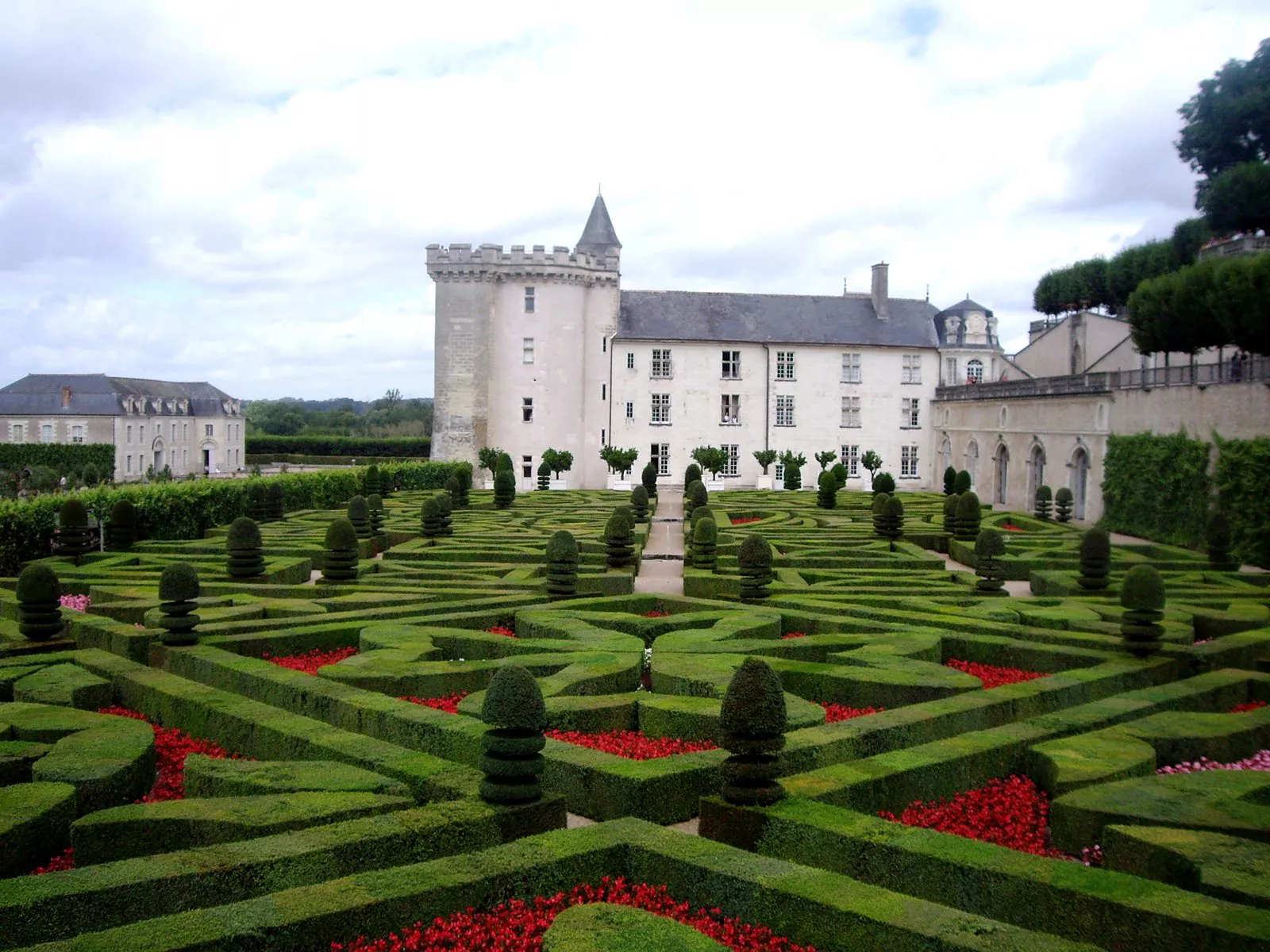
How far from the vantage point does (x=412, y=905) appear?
21.9 feet

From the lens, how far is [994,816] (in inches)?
353

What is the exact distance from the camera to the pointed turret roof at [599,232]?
178ft

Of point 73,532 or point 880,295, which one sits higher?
point 880,295

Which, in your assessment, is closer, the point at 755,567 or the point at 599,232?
the point at 755,567

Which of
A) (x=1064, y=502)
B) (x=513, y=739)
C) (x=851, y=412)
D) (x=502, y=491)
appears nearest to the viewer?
(x=513, y=739)

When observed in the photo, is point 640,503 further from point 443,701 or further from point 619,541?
point 443,701

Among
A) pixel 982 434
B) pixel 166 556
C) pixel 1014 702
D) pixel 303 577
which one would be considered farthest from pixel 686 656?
pixel 982 434

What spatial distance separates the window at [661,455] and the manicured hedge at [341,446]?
1751 centimetres

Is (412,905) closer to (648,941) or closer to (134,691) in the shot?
(648,941)

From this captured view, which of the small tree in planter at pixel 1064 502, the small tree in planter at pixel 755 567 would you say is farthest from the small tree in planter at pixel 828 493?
the small tree in planter at pixel 755 567

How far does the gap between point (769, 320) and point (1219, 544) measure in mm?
34491

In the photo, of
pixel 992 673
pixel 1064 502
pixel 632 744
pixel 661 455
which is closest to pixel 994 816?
pixel 632 744

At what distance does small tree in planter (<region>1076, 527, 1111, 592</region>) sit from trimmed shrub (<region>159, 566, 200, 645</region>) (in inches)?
534

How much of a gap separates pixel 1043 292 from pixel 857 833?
5856 cm
